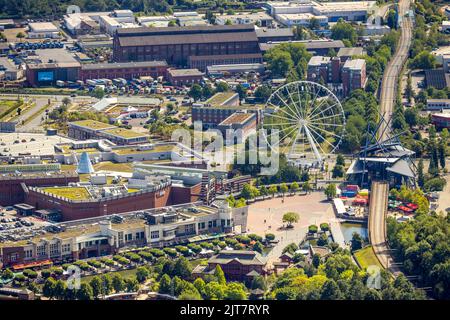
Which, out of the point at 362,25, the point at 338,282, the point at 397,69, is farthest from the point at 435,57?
the point at 338,282

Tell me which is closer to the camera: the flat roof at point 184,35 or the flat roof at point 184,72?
the flat roof at point 184,72

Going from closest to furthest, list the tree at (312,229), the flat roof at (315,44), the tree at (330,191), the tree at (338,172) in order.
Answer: the tree at (312,229), the tree at (330,191), the tree at (338,172), the flat roof at (315,44)

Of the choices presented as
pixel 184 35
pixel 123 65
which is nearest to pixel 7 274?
pixel 123 65

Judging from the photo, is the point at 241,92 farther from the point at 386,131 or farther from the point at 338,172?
the point at 338,172

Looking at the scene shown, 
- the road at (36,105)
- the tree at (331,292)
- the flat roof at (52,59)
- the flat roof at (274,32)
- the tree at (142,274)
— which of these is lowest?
the road at (36,105)

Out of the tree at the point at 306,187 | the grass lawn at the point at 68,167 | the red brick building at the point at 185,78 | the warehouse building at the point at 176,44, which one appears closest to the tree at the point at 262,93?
the red brick building at the point at 185,78

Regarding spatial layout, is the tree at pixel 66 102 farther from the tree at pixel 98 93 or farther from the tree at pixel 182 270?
the tree at pixel 182 270

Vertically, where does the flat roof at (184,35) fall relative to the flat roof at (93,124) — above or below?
above
